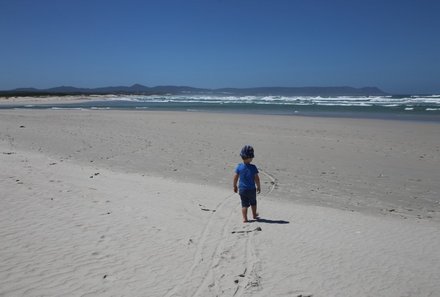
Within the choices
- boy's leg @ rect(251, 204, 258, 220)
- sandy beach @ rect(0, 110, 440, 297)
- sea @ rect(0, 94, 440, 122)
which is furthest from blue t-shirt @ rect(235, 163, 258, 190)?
sea @ rect(0, 94, 440, 122)

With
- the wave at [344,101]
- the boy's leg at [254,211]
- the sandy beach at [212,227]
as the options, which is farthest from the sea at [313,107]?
the boy's leg at [254,211]

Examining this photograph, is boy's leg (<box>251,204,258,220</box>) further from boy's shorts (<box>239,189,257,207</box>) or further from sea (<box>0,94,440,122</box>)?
sea (<box>0,94,440,122</box>)

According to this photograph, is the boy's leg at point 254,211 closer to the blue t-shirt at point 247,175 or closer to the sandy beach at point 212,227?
the sandy beach at point 212,227

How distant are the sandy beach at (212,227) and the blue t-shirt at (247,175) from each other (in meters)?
0.68

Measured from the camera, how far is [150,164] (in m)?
12.4

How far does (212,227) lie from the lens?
20.8 ft

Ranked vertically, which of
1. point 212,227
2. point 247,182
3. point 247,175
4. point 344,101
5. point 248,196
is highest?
point 344,101

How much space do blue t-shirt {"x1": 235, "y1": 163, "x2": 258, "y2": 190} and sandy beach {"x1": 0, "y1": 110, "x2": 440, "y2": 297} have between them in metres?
0.68

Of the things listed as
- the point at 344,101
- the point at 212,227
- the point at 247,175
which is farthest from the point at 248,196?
the point at 344,101

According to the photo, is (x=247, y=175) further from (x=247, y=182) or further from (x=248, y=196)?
(x=248, y=196)

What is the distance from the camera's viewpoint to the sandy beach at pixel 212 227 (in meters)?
4.35

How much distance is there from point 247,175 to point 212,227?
3.73 ft

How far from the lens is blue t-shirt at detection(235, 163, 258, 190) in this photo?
6664 millimetres

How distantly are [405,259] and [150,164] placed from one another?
8.85 metres
